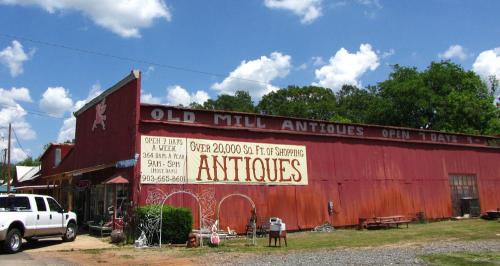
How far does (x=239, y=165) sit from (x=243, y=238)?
11.7 feet

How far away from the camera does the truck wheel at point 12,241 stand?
16453mm

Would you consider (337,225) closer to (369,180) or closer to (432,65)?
(369,180)

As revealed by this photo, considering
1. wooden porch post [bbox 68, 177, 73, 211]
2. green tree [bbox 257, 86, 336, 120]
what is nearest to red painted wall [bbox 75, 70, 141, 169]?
wooden porch post [bbox 68, 177, 73, 211]

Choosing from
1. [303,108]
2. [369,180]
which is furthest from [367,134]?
[303,108]

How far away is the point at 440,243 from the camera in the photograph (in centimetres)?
1844

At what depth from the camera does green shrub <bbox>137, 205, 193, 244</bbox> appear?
64.6 ft

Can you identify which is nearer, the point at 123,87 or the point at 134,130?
the point at 134,130

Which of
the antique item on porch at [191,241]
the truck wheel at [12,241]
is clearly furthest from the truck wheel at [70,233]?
the antique item on porch at [191,241]

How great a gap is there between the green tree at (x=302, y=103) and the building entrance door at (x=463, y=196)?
133 ft

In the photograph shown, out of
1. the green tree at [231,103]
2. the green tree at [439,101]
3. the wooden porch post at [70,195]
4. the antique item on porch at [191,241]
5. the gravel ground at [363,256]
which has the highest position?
the green tree at [231,103]

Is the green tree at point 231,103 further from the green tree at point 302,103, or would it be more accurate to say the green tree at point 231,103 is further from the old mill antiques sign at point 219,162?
the old mill antiques sign at point 219,162

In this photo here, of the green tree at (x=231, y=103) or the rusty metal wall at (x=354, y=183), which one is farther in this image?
the green tree at (x=231, y=103)

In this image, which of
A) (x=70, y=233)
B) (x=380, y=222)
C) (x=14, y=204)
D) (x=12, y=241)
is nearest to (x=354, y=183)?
(x=380, y=222)

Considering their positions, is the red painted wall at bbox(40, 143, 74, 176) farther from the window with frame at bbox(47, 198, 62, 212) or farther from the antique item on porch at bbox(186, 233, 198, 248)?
the antique item on porch at bbox(186, 233, 198, 248)
